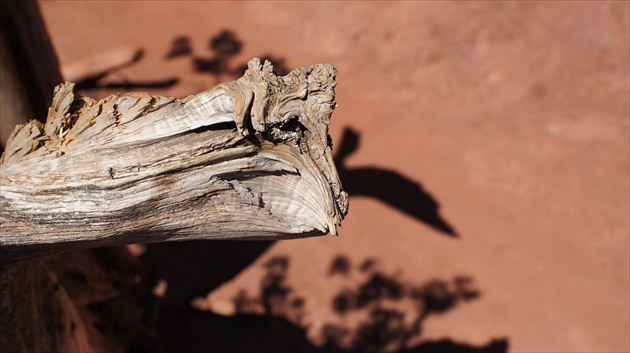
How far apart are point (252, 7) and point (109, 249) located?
3316 mm

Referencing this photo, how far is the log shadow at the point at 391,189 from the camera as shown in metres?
5.46

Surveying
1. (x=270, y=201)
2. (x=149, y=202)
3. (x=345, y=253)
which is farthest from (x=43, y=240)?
(x=345, y=253)

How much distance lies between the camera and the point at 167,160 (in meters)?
2.11

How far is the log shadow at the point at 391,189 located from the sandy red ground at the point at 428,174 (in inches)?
0.6

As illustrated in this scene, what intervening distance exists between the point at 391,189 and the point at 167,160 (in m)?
3.73

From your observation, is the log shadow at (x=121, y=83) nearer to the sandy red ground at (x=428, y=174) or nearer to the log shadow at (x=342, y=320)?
the sandy red ground at (x=428, y=174)

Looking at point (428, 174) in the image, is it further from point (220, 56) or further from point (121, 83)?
point (121, 83)

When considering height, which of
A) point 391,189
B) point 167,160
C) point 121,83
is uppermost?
point 121,83

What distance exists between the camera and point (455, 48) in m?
6.03

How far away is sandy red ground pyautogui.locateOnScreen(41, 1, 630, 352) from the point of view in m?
5.01

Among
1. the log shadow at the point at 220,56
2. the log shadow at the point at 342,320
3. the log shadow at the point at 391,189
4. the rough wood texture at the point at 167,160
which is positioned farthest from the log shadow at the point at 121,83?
the rough wood texture at the point at 167,160

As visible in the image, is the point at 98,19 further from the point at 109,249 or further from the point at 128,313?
the point at 128,313

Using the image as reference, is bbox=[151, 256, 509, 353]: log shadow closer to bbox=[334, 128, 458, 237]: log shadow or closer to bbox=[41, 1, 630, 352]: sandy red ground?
bbox=[41, 1, 630, 352]: sandy red ground

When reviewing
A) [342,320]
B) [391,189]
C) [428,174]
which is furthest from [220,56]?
[342,320]
